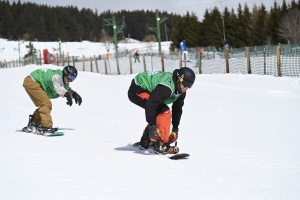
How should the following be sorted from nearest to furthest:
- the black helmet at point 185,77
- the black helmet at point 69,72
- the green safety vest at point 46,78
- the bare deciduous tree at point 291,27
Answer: the black helmet at point 185,77, the black helmet at point 69,72, the green safety vest at point 46,78, the bare deciduous tree at point 291,27

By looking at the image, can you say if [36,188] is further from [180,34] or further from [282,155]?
[180,34]

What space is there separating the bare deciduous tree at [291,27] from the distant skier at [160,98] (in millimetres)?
48714

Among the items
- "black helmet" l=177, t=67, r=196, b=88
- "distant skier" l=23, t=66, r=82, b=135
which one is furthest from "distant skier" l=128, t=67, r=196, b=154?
"distant skier" l=23, t=66, r=82, b=135

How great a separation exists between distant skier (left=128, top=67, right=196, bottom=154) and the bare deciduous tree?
48.7 m

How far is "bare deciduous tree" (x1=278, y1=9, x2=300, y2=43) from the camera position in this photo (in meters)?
52.2

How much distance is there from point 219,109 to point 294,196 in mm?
8563

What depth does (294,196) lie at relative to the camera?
4.05m

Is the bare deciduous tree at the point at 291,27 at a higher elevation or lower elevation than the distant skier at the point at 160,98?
higher

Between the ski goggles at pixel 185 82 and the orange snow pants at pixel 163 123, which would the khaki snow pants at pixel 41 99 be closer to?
the orange snow pants at pixel 163 123

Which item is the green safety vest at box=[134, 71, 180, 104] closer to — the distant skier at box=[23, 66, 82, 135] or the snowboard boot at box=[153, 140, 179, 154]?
the snowboard boot at box=[153, 140, 179, 154]

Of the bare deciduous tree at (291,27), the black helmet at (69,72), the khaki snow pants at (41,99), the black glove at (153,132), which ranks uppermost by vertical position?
the bare deciduous tree at (291,27)

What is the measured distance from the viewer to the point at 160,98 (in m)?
5.75

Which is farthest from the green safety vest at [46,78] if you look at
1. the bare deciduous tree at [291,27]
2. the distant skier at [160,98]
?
the bare deciduous tree at [291,27]

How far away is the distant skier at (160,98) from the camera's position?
577 cm
